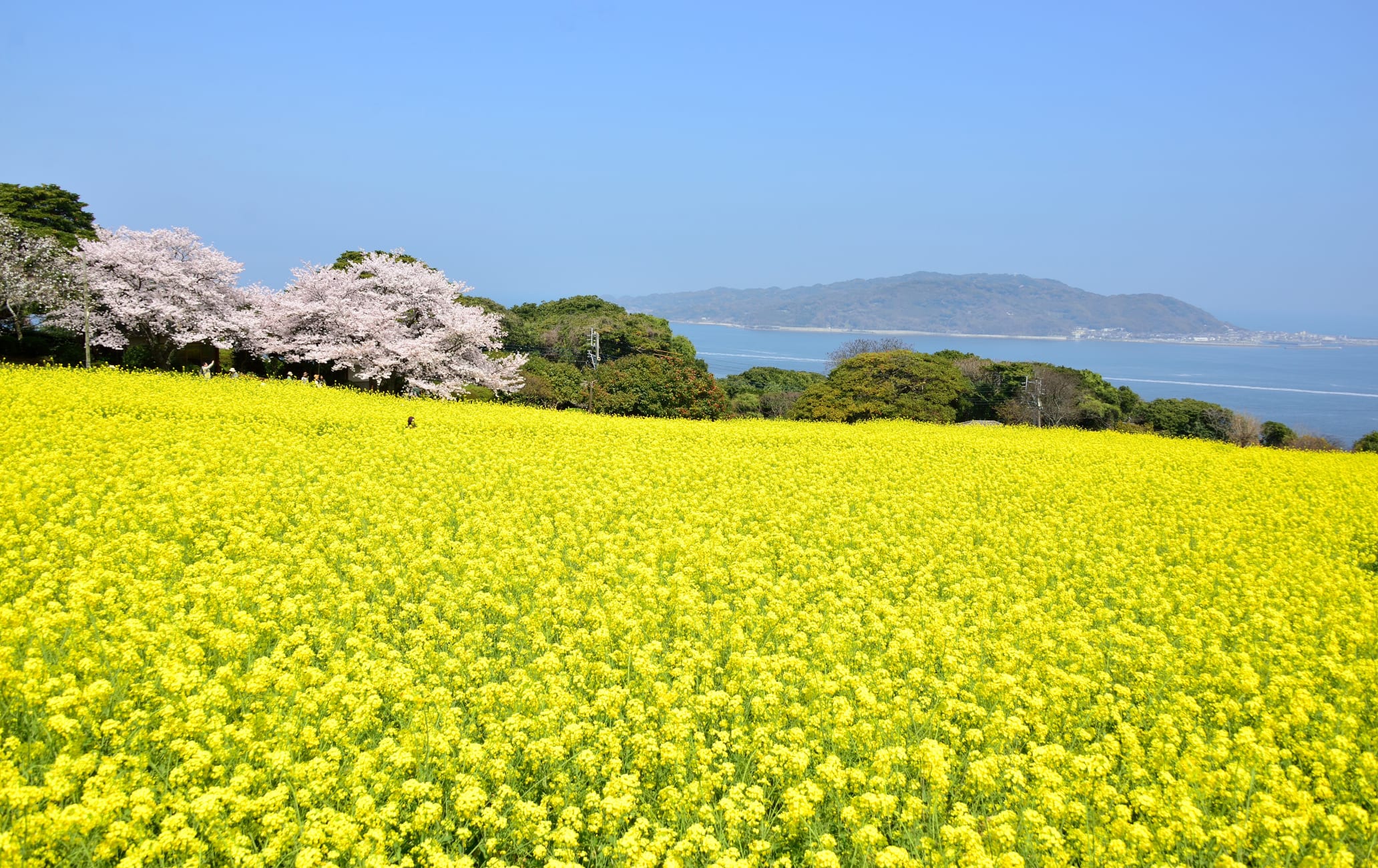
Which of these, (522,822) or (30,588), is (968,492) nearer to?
(522,822)

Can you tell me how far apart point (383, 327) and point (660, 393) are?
13864 millimetres

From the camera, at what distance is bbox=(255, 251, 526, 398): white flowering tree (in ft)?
112

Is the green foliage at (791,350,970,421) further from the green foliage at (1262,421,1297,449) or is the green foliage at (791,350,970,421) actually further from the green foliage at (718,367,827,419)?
the green foliage at (1262,421,1297,449)

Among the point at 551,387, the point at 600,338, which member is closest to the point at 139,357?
the point at 551,387

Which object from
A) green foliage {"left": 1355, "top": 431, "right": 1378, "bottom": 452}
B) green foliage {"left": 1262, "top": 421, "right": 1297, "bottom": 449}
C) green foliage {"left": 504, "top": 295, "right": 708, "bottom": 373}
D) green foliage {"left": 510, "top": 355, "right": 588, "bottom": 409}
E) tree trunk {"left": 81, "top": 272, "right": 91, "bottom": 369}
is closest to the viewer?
tree trunk {"left": 81, "top": 272, "right": 91, "bottom": 369}

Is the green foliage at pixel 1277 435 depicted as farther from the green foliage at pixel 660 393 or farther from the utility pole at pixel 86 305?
the utility pole at pixel 86 305

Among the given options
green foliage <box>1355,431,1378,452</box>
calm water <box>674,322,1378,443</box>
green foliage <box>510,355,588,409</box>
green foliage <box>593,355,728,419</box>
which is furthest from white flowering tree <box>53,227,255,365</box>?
calm water <box>674,322,1378,443</box>

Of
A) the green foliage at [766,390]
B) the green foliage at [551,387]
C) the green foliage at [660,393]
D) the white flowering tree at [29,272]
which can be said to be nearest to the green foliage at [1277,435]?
the green foliage at [766,390]

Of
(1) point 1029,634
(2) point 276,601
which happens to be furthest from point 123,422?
(1) point 1029,634

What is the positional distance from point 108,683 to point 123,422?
14.8 meters

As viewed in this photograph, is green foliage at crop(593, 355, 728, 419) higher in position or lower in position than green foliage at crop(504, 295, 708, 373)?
lower

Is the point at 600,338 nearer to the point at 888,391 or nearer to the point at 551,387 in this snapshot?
the point at 551,387

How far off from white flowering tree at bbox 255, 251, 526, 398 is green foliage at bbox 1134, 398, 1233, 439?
41615 millimetres

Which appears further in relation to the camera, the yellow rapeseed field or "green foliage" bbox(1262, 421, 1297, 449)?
"green foliage" bbox(1262, 421, 1297, 449)
